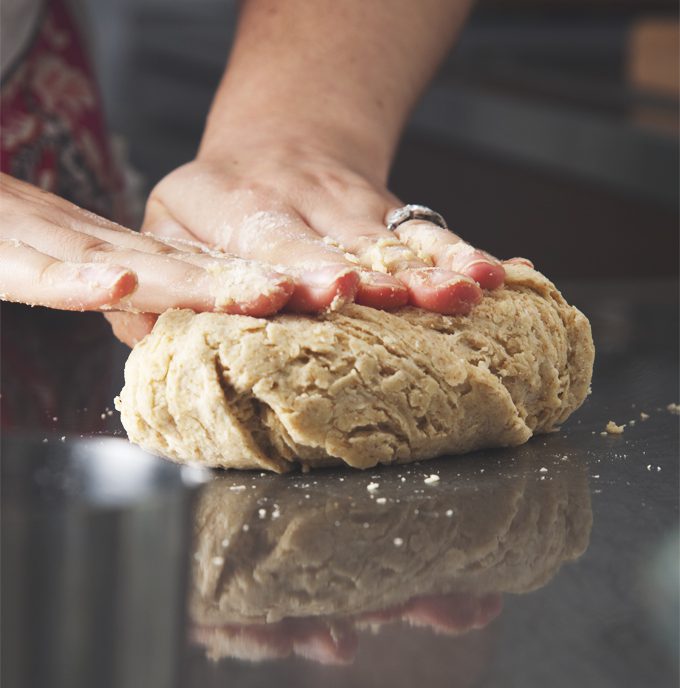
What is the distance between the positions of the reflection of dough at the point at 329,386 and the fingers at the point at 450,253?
3cm

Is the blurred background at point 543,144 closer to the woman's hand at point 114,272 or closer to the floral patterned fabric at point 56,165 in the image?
the floral patterned fabric at point 56,165

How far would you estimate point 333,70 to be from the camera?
1.51m

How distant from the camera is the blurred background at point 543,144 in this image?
2.38m

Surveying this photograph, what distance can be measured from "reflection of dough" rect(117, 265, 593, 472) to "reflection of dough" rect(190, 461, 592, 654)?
0.04m

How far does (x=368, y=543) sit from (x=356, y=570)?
1.7 inches

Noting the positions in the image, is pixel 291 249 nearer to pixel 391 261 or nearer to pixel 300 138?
pixel 391 261

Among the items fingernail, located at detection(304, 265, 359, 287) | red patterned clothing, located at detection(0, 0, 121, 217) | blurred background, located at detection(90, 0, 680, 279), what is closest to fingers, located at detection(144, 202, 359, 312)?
fingernail, located at detection(304, 265, 359, 287)

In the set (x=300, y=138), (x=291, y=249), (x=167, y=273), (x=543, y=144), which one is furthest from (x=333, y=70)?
(x=543, y=144)

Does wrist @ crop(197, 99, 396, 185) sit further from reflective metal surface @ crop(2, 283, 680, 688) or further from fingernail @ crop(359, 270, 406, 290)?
reflective metal surface @ crop(2, 283, 680, 688)

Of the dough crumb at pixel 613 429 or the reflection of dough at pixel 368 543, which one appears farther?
the dough crumb at pixel 613 429

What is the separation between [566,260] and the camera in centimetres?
269

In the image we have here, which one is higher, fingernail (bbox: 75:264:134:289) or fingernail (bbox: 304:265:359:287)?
fingernail (bbox: 304:265:359:287)

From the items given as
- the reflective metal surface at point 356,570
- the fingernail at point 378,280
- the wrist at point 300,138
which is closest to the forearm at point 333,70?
the wrist at point 300,138

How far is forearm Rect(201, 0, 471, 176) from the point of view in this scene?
1.45 meters
